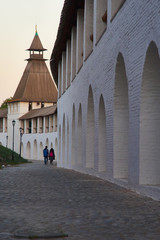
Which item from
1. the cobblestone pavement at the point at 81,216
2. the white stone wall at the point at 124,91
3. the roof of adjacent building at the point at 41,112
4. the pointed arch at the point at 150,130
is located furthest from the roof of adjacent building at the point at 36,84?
the cobblestone pavement at the point at 81,216

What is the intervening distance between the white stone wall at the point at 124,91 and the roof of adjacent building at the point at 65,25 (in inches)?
110

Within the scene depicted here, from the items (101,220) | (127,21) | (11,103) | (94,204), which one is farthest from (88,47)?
(11,103)

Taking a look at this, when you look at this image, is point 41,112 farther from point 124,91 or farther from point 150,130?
point 150,130

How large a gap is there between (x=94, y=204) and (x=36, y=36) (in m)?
77.2

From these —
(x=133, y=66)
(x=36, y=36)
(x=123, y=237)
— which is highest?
(x=36, y=36)

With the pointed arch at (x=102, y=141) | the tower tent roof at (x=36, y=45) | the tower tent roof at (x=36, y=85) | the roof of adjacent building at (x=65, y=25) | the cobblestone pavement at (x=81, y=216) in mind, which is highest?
the tower tent roof at (x=36, y=45)

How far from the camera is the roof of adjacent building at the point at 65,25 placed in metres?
22.9

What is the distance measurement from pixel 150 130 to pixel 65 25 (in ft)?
53.3

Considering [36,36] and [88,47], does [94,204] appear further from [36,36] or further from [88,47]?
→ [36,36]

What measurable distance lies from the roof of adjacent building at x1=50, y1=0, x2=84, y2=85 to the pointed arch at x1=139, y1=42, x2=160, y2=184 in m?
12.0

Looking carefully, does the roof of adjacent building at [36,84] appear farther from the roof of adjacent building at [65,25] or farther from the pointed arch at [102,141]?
the pointed arch at [102,141]

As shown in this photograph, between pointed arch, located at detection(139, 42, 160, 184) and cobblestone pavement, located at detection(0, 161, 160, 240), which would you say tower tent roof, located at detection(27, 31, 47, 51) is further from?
cobblestone pavement, located at detection(0, 161, 160, 240)

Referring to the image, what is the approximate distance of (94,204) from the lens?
29.4 feet

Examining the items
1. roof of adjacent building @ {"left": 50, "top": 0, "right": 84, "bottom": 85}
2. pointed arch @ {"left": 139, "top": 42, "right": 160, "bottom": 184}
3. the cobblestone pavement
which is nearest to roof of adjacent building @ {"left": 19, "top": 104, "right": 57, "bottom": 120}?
roof of adjacent building @ {"left": 50, "top": 0, "right": 84, "bottom": 85}
